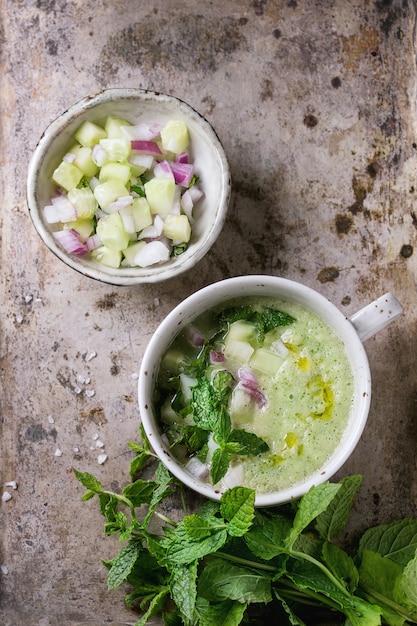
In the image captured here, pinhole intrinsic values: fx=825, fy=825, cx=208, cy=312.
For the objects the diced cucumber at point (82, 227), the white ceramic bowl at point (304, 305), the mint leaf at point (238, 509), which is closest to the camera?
the mint leaf at point (238, 509)

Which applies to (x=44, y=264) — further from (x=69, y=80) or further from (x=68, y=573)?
(x=68, y=573)

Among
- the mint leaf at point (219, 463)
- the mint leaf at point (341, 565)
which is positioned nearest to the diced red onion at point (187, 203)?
the mint leaf at point (219, 463)

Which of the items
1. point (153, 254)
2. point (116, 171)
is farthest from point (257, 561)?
point (116, 171)

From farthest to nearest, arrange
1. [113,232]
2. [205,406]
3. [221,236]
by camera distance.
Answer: [221,236]
[113,232]
[205,406]

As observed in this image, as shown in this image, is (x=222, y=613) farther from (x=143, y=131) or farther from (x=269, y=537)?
(x=143, y=131)

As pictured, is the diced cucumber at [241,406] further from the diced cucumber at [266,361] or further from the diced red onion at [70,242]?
the diced red onion at [70,242]

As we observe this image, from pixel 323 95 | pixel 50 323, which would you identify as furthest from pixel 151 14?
pixel 50 323

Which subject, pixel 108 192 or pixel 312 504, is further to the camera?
pixel 108 192
